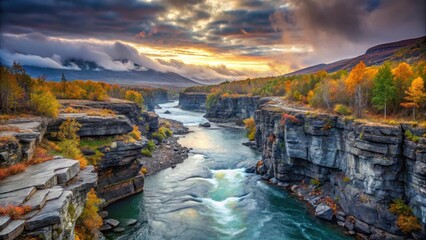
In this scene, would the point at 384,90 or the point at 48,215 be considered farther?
the point at 384,90

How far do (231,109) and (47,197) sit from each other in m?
133

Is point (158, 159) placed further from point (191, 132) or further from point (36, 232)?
point (36, 232)

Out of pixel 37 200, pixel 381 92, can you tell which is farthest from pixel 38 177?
pixel 381 92

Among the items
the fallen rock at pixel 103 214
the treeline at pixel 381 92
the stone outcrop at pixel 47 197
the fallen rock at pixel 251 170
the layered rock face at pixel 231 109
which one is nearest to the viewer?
the stone outcrop at pixel 47 197

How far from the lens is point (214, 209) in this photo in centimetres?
4419

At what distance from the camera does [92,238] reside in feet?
97.0

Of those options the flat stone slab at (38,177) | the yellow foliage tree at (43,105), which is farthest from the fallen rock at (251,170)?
the flat stone slab at (38,177)

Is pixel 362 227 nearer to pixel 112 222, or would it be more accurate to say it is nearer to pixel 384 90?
pixel 384 90

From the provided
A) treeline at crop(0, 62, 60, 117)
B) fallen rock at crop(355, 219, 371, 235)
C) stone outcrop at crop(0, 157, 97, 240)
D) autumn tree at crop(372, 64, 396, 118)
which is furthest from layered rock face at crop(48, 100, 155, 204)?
autumn tree at crop(372, 64, 396, 118)

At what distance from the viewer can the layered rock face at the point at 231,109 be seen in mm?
137775

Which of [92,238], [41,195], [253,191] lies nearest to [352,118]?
[253,191]

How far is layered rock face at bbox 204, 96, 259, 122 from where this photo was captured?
13777 cm

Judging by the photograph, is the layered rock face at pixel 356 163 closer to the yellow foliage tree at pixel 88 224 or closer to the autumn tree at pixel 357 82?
the autumn tree at pixel 357 82

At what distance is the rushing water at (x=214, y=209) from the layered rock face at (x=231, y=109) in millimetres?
74128
